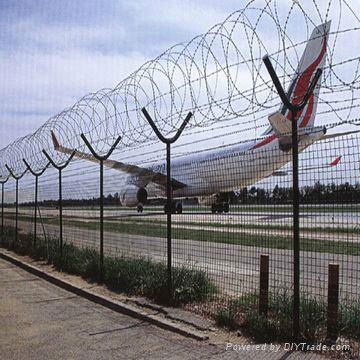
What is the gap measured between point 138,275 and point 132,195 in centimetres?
385

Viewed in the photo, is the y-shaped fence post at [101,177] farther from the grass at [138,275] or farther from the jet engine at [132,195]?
the jet engine at [132,195]

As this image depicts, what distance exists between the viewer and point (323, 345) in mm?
5391

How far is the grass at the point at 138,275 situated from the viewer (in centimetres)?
791

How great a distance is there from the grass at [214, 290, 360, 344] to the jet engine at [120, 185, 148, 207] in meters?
6.08

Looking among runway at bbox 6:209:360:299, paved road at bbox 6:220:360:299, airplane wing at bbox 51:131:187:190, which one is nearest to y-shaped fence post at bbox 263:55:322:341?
runway at bbox 6:209:360:299

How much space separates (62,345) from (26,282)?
5.08 m

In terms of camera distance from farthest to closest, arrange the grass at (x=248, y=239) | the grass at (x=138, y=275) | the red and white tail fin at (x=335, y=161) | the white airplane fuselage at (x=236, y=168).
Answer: the grass at (x=248, y=239) → the grass at (x=138, y=275) → the white airplane fuselage at (x=236, y=168) → the red and white tail fin at (x=335, y=161)

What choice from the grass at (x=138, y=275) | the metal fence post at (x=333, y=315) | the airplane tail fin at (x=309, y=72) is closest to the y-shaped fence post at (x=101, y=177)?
the grass at (x=138, y=275)

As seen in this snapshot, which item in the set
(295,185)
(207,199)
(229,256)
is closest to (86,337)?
(295,185)

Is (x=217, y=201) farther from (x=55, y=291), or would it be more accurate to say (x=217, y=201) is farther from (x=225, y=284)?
(x=55, y=291)

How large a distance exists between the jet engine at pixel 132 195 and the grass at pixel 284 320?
6084 millimetres

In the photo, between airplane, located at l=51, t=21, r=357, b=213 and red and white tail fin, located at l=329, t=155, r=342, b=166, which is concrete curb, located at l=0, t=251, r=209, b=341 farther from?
red and white tail fin, located at l=329, t=155, r=342, b=166

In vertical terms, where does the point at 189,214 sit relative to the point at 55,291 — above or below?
above

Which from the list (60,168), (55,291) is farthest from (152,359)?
(60,168)
